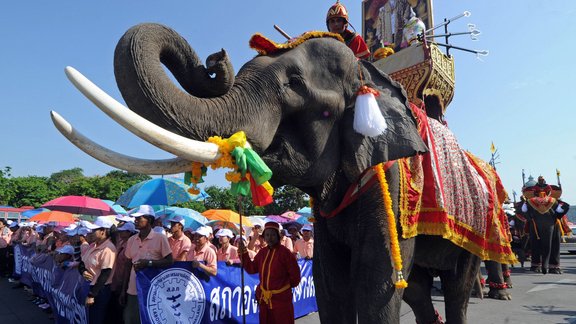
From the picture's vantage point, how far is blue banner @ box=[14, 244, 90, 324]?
18.7 feet

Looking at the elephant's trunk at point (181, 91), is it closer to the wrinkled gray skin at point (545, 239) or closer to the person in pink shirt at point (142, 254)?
the person in pink shirt at point (142, 254)

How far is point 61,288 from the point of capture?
262 inches

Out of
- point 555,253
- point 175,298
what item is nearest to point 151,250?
point 175,298

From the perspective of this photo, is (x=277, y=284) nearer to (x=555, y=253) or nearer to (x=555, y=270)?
(x=555, y=270)

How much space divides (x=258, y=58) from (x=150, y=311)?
13.1ft

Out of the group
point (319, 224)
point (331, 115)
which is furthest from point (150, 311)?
point (331, 115)

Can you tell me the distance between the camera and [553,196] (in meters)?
11.1

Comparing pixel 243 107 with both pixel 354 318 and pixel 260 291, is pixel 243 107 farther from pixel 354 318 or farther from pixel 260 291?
pixel 260 291

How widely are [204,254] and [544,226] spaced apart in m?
9.10

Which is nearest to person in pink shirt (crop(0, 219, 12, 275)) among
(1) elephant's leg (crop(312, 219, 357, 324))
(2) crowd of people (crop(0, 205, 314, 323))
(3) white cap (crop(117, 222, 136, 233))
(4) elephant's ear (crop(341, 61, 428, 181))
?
(2) crowd of people (crop(0, 205, 314, 323))

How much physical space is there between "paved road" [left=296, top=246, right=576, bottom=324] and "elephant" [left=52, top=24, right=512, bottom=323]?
3.12 meters

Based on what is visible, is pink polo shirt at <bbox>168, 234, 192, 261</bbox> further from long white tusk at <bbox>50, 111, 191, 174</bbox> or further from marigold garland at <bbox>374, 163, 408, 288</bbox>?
long white tusk at <bbox>50, 111, 191, 174</bbox>

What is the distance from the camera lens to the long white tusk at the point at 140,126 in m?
1.33

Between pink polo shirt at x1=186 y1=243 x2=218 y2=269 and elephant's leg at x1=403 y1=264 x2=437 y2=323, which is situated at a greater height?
pink polo shirt at x1=186 y1=243 x2=218 y2=269
